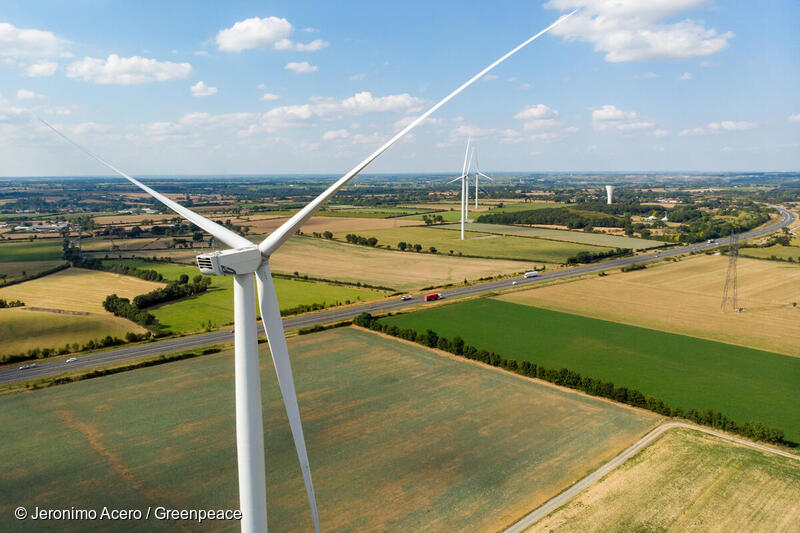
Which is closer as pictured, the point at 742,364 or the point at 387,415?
the point at 387,415

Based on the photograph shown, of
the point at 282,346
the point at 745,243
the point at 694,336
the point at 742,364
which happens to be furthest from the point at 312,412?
the point at 745,243

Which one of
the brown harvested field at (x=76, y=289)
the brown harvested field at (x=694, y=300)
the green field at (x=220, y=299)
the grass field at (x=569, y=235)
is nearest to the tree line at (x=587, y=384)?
the green field at (x=220, y=299)

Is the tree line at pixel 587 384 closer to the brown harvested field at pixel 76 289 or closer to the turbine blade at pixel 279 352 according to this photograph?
the turbine blade at pixel 279 352

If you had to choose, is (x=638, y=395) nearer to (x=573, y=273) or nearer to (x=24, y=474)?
(x=24, y=474)

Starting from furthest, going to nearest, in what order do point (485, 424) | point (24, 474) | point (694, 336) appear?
point (694, 336), point (485, 424), point (24, 474)

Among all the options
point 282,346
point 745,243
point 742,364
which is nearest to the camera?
point 282,346

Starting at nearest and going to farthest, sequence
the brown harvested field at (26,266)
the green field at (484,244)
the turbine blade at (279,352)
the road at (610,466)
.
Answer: the turbine blade at (279,352) < the road at (610,466) < the brown harvested field at (26,266) < the green field at (484,244)
